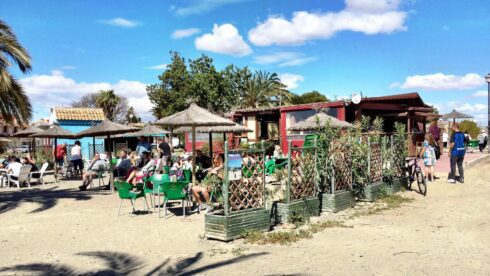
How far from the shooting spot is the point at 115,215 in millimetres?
8047

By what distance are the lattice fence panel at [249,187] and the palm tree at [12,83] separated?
263 inches

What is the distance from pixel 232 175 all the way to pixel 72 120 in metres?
24.1

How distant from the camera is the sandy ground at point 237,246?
4672 mm

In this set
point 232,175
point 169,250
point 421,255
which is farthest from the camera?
point 232,175

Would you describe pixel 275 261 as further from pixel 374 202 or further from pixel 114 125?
pixel 114 125

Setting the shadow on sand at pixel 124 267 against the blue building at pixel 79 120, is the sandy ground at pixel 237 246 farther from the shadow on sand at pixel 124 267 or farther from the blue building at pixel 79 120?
the blue building at pixel 79 120

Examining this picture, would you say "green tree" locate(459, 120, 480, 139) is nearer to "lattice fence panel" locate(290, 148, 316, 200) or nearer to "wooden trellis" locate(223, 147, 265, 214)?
"lattice fence panel" locate(290, 148, 316, 200)

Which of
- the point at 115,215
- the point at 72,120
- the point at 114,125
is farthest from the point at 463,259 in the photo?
the point at 72,120

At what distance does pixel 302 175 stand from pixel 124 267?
3.45m

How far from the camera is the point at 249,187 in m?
6.16

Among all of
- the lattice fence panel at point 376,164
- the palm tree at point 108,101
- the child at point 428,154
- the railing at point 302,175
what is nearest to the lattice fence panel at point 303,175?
the railing at point 302,175

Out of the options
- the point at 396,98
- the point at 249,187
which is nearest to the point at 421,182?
the point at 249,187

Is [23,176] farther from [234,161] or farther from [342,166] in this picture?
[342,166]

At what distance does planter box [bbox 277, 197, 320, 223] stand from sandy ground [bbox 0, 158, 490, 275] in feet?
0.85
